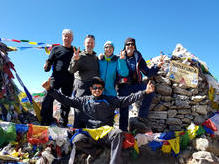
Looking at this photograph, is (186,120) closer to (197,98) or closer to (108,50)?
(197,98)

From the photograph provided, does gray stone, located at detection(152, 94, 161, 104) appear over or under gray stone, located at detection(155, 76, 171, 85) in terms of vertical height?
under

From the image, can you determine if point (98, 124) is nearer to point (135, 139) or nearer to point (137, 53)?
point (135, 139)

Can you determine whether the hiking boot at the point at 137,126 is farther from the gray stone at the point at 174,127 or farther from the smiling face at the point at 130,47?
the smiling face at the point at 130,47

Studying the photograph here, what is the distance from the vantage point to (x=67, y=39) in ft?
15.3

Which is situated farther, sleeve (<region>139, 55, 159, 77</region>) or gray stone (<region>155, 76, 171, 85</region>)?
gray stone (<region>155, 76, 171, 85</region>)

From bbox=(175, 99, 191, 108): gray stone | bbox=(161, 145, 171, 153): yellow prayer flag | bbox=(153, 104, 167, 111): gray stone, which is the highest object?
bbox=(175, 99, 191, 108): gray stone

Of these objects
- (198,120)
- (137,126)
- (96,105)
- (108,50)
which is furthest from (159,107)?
(96,105)

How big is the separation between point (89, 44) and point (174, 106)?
329 cm

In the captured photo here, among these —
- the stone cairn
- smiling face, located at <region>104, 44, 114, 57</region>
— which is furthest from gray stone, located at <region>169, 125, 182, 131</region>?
smiling face, located at <region>104, 44, 114, 57</region>

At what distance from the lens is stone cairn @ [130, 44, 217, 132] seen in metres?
5.48

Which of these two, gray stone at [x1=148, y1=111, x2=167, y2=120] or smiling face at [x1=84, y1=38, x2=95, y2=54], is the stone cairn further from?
smiling face at [x1=84, y1=38, x2=95, y2=54]

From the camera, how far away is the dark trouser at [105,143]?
311 centimetres

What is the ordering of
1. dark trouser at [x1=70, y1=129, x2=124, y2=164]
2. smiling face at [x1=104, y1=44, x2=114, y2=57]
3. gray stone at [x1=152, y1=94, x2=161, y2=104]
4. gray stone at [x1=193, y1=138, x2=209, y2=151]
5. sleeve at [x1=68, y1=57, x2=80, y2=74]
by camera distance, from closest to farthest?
1. dark trouser at [x1=70, y1=129, x2=124, y2=164]
2. gray stone at [x1=193, y1=138, x2=209, y2=151]
3. sleeve at [x1=68, y1=57, x2=80, y2=74]
4. smiling face at [x1=104, y1=44, x2=114, y2=57]
5. gray stone at [x1=152, y1=94, x2=161, y2=104]

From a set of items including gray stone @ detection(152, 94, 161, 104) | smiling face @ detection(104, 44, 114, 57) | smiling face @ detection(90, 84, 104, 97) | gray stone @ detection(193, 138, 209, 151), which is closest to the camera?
smiling face @ detection(90, 84, 104, 97)
